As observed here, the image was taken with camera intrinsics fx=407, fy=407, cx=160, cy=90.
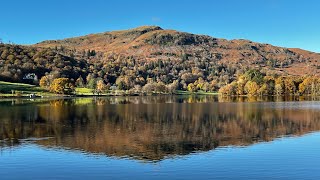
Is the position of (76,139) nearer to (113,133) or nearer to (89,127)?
(113,133)

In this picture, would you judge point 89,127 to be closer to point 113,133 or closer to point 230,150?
point 113,133

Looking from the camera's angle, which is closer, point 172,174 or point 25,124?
point 172,174

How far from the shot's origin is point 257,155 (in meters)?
37.8

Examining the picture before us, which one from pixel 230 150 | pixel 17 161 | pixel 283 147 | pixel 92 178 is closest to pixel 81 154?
pixel 17 161

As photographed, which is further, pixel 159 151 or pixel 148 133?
pixel 148 133

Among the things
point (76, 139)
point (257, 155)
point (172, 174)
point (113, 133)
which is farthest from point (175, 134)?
point (172, 174)

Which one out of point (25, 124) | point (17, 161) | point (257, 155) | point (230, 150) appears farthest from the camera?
point (25, 124)

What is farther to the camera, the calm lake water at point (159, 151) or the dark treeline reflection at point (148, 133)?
the dark treeline reflection at point (148, 133)

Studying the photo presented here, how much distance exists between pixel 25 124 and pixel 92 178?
38832 millimetres

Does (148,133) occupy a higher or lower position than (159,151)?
higher

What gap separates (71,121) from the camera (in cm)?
6912

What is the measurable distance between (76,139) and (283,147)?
23330mm

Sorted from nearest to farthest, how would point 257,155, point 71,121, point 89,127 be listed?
point 257,155
point 89,127
point 71,121

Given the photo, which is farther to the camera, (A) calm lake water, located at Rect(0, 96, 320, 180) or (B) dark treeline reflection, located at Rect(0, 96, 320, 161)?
(B) dark treeline reflection, located at Rect(0, 96, 320, 161)
